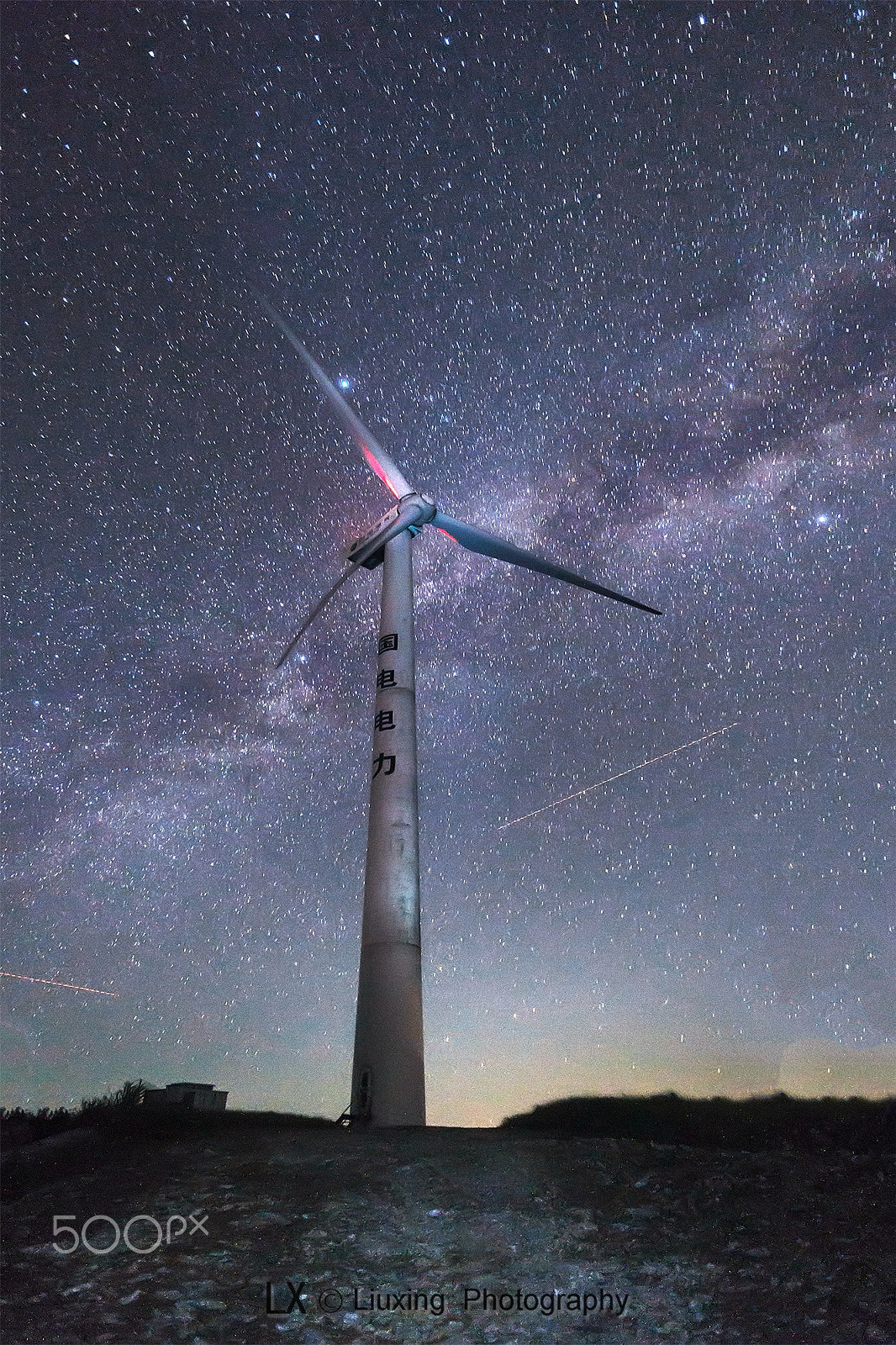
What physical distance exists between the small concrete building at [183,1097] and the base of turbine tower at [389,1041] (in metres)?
4.31

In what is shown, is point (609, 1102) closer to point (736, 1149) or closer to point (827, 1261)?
point (736, 1149)

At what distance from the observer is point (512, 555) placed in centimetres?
4216

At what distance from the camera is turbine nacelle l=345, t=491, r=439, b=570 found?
3838cm

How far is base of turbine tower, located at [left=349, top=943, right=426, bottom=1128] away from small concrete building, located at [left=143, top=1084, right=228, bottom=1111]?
14.1 feet

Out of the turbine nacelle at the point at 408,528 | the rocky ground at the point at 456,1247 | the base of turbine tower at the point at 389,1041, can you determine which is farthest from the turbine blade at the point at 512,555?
the rocky ground at the point at 456,1247

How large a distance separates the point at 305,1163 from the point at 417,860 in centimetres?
1286

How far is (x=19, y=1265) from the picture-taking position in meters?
11.2

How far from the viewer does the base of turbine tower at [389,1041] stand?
2333cm

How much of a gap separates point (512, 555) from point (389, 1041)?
24705 mm

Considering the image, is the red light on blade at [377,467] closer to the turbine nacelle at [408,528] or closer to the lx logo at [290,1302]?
the turbine nacelle at [408,528]

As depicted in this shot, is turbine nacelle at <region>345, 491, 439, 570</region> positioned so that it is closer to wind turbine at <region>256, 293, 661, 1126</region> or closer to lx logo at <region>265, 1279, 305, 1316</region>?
wind turbine at <region>256, 293, 661, 1126</region>

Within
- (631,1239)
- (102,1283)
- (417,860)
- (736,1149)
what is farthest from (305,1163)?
(417,860)

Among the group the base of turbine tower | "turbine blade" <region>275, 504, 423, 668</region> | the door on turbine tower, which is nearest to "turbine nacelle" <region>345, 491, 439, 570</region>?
"turbine blade" <region>275, 504, 423, 668</region>

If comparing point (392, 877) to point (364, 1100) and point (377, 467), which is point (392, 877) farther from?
point (377, 467)
